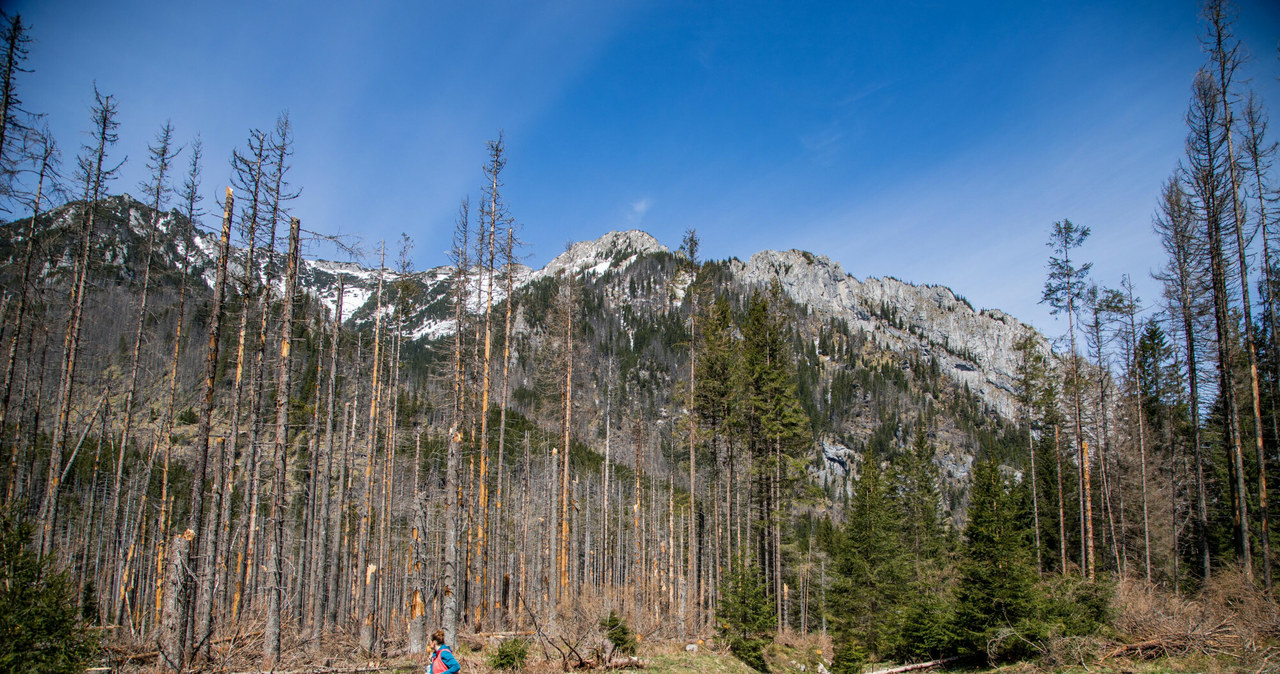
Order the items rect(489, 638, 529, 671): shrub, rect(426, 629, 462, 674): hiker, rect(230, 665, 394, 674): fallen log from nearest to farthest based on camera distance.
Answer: rect(426, 629, 462, 674): hiker
rect(230, 665, 394, 674): fallen log
rect(489, 638, 529, 671): shrub

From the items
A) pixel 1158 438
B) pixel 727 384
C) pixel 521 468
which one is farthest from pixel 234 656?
pixel 1158 438

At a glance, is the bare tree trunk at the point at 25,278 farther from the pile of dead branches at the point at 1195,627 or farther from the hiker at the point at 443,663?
the pile of dead branches at the point at 1195,627

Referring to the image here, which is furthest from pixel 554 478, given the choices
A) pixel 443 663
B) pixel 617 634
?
pixel 443 663

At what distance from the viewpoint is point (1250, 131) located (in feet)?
53.3

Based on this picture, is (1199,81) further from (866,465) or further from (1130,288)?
(866,465)

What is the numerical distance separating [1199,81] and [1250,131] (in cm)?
203

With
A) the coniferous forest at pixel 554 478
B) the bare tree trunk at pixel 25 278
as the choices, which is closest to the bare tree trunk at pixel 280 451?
the coniferous forest at pixel 554 478

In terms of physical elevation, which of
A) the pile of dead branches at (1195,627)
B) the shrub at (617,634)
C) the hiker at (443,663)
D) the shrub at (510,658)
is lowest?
the shrub at (617,634)

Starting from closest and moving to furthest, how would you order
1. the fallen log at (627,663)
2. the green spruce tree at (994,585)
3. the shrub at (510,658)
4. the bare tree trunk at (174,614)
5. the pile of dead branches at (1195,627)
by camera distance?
1. the bare tree trunk at (174,614)
2. the pile of dead branches at (1195,627)
3. the shrub at (510,658)
4. the fallen log at (627,663)
5. the green spruce tree at (994,585)

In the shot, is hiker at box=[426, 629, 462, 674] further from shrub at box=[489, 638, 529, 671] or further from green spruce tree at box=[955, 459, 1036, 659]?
green spruce tree at box=[955, 459, 1036, 659]

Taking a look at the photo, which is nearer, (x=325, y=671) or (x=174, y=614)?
(x=174, y=614)

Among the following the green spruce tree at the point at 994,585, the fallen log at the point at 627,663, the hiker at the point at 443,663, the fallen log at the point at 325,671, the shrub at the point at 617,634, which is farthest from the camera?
the green spruce tree at the point at 994,585

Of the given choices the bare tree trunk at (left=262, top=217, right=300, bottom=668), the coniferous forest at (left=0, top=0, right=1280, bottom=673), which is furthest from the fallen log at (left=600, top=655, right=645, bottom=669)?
the bare tree trunk at (left=262, top=217, right=300, bottom=668)

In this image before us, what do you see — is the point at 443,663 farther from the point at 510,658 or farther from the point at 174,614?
the point at 174,614
